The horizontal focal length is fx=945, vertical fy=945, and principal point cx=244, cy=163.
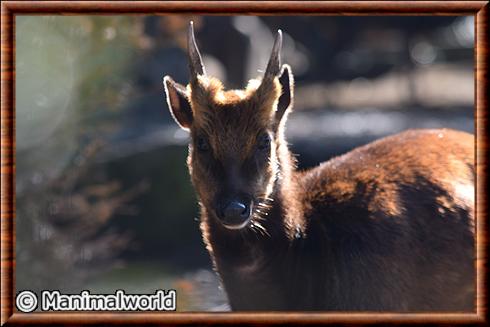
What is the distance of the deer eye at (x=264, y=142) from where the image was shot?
16.9ft

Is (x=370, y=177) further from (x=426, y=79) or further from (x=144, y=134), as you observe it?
(x=426, y=79)

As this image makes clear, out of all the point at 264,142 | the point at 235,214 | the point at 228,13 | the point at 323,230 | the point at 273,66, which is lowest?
the point at 323,230

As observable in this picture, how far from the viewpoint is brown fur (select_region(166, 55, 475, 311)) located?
5.19 m

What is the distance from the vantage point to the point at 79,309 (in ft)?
17.6

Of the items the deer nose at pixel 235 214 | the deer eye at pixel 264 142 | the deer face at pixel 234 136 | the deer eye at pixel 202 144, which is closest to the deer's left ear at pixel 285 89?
the deer face at pixel 234 136

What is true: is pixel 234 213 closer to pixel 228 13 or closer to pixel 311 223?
pixel 311 223

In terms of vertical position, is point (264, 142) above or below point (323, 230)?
above

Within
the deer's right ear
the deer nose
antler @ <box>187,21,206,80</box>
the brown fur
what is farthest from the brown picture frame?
the deer nose

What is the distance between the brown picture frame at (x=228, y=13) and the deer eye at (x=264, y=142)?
0.70 m

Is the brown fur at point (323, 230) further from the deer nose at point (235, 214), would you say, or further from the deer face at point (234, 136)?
the deer nose at point (235, 214)

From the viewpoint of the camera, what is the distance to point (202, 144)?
17.0 ft

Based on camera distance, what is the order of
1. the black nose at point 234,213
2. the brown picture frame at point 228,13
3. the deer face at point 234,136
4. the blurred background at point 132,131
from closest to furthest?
the black nose at point 234,213
the deer face at point 234,136
the brown picture frame at point 228,13
the blurred background at point 132,131

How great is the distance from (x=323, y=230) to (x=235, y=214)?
0.75 meters

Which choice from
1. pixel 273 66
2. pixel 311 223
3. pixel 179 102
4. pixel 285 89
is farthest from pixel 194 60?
pixel 311 223
